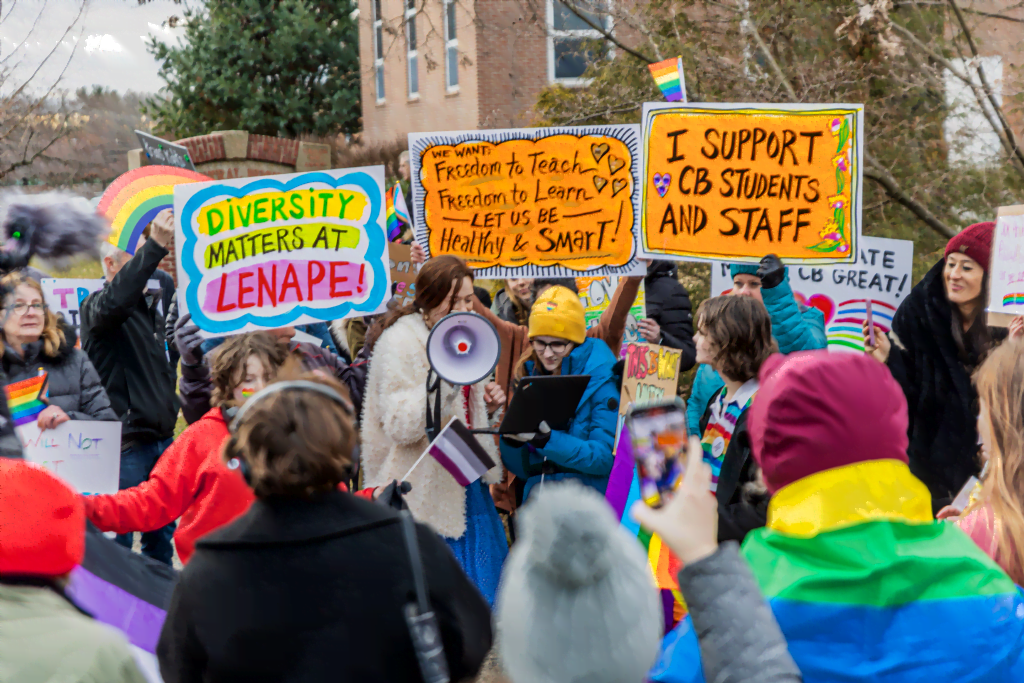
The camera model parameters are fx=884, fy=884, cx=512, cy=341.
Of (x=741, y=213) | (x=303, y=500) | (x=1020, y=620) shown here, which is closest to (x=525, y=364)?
(x=741, y=213)

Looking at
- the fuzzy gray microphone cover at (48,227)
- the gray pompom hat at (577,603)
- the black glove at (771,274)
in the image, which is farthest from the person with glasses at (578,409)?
the gray pompom hat at (577,603)

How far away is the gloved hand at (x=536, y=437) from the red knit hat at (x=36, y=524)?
2122 millimetres

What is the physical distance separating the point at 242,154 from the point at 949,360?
11.0 meters

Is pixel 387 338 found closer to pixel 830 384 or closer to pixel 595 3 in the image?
pixel 830 384

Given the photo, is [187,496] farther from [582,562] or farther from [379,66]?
[379,66]

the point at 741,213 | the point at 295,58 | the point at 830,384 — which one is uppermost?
the point at 295,58

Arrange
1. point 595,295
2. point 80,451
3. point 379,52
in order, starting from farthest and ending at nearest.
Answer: point 379,52
point 595,295
point 80,451

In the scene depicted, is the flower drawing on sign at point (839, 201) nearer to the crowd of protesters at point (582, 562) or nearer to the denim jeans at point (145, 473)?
the crowd of protesters at point (582, 562)

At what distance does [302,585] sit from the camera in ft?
5.25

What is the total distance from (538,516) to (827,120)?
340cm

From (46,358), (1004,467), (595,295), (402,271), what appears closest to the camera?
(1004,467)

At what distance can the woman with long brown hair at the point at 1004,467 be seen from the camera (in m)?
1.79

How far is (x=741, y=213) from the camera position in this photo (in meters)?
4.03

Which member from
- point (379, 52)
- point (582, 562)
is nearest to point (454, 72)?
point (379, 52)
